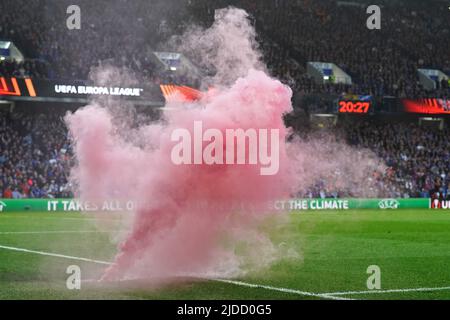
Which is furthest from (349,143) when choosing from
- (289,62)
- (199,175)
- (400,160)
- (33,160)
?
(199,175)

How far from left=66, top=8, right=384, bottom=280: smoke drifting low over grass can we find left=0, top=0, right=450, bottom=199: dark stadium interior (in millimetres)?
22894

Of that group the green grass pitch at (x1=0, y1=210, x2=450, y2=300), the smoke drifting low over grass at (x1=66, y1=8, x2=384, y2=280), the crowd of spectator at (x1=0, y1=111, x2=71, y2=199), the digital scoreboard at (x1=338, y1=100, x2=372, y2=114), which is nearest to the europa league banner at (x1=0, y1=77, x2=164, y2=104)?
the crowd of spectator at (x1=0, y1=111, x2=71, y2=199)

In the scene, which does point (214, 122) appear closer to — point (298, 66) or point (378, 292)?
point (378, 292)

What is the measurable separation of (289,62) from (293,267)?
3646 centimetres

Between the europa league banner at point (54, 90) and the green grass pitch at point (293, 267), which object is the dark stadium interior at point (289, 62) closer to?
the europa league banner at point (54, 90)

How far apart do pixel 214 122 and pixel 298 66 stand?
39.1 metres

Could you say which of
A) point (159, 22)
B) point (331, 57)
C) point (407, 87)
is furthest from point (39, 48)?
point (407, 87)

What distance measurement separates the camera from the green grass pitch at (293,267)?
10.2 m

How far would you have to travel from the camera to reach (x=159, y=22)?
40.2 meters

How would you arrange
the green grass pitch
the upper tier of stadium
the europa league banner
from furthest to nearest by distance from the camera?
the upper tier of stadium → the europa league banner → the green grass pitch

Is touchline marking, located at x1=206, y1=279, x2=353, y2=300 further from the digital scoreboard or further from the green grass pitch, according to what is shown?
the digital scoreboard

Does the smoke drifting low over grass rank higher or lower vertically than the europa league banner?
lower

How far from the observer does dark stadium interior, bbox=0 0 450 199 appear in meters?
38.3

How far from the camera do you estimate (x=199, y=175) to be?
11.2 meters
